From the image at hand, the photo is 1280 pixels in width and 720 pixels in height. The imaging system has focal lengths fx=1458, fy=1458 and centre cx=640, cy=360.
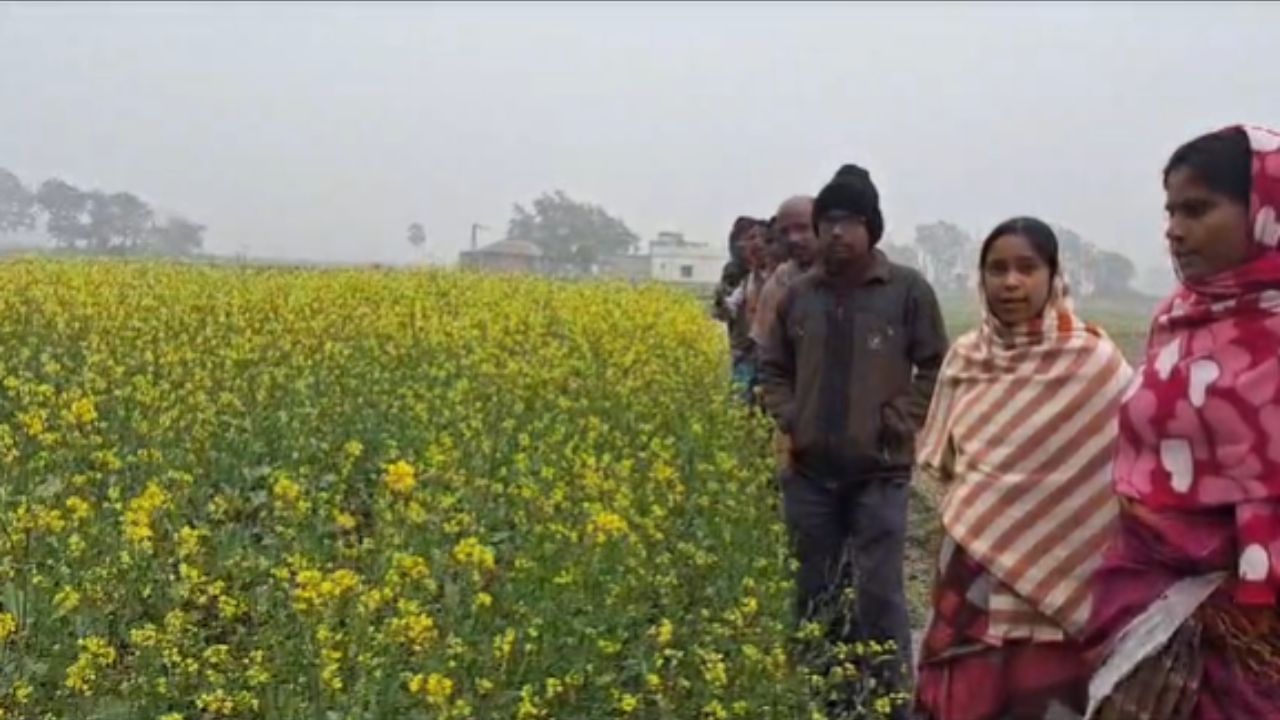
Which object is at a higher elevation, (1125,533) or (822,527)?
(1125,533)

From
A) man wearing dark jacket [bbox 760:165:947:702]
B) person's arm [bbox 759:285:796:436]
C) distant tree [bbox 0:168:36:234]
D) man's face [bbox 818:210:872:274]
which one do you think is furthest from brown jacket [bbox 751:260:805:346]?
distant tree [bbox 0:168:36:234]

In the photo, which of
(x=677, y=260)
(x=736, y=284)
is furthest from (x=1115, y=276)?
(x=736, y=284)

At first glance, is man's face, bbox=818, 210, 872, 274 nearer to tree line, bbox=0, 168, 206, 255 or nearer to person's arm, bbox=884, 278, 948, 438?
person's arm, bbox=884, 278, 948, 438

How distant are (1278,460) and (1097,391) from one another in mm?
802

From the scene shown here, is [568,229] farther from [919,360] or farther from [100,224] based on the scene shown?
[919,360]

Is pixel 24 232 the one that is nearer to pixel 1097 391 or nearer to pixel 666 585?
pixel 666 585

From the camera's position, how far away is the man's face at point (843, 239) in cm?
382

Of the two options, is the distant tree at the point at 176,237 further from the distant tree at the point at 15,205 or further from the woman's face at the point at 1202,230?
the woman's face at the point at 1202,230

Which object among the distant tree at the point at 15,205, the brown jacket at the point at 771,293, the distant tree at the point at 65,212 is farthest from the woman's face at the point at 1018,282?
the distant tree at the point at 65,212

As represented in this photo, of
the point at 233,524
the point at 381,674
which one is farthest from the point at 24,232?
the point at 381,674

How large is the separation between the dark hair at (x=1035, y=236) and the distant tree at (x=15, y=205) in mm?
13913

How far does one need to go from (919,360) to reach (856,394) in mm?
198

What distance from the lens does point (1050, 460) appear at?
2605 millimetres

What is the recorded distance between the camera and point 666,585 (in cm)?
383
